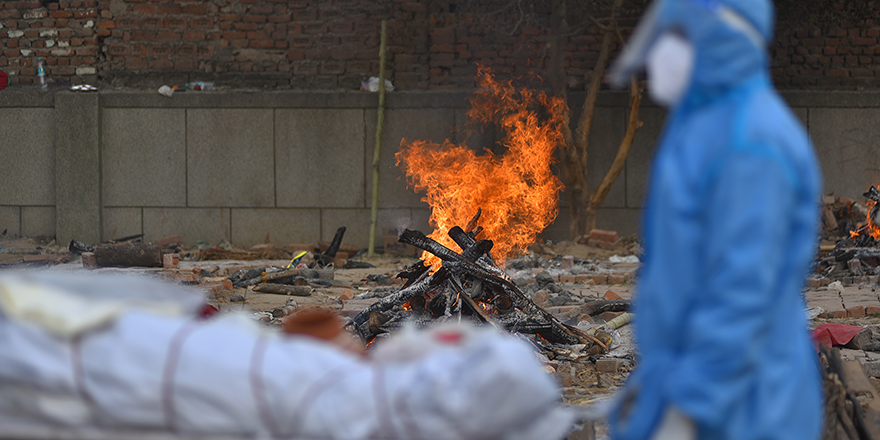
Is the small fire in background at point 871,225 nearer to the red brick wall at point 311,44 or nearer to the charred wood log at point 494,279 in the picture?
the red brick wall at point 311,44

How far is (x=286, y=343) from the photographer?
6.53 feet

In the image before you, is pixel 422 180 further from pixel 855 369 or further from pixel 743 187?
pixel 743 187

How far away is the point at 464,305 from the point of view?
5598 millimetres

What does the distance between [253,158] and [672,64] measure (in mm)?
11666

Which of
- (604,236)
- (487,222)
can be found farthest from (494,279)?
(604,236)

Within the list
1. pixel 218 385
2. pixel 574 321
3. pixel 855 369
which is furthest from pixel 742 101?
pixel 574 321

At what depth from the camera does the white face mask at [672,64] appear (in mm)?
1805

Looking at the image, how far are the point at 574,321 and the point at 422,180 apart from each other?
558cm

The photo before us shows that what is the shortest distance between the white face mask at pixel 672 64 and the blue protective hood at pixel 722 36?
0.03 meters

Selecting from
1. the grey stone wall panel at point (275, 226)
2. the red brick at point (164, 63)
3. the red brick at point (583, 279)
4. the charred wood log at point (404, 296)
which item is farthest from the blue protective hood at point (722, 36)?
the red brick at point (164, 63)

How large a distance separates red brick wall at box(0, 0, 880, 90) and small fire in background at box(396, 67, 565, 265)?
2.19ft

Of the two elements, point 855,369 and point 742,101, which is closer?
point 742,101

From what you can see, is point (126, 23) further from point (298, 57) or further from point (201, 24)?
point (298, 57)

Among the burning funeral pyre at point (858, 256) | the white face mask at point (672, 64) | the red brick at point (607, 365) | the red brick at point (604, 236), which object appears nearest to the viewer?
the white face mask at point (672, 64)
